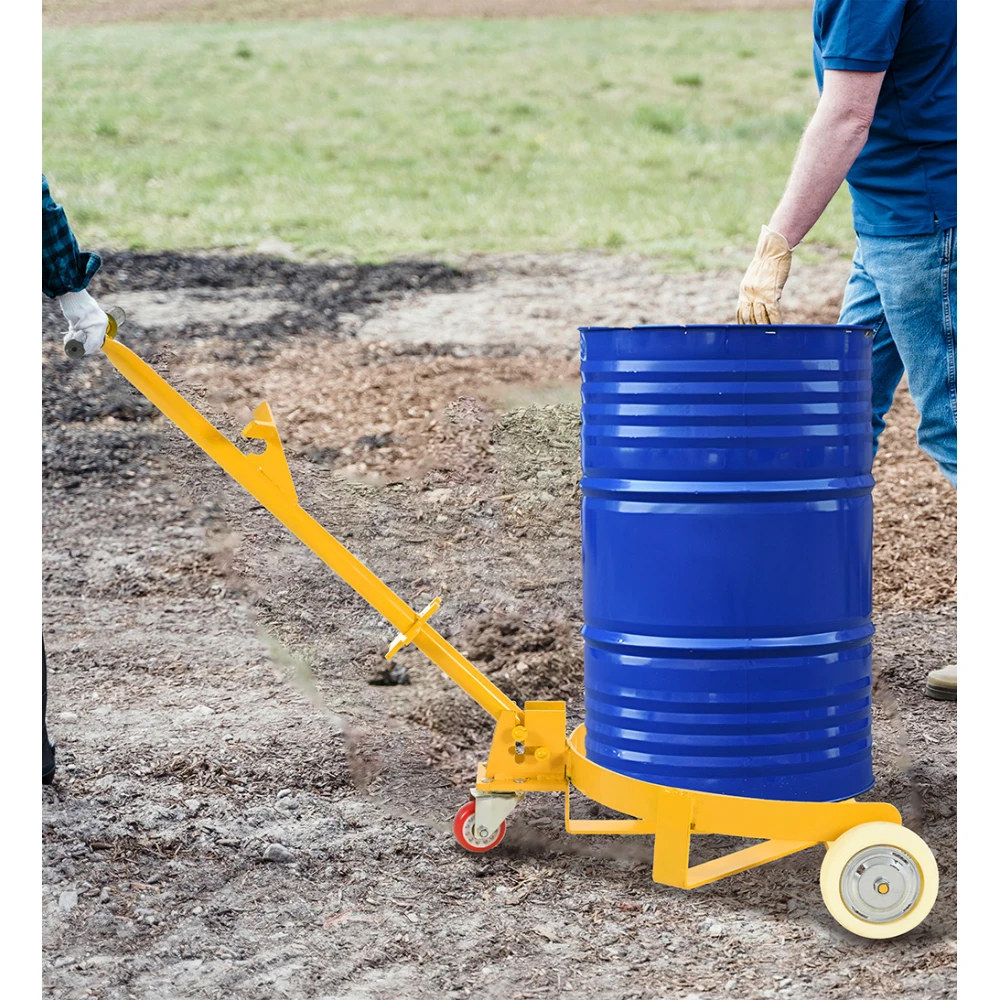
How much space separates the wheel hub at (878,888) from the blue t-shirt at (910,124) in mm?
1449

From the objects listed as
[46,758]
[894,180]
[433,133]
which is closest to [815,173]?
[894,180]

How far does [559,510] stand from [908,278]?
2274mm

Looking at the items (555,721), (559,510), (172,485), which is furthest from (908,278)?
(172,485)

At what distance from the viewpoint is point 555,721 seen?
2.64 metres

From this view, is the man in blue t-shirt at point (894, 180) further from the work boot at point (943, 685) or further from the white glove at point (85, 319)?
the white glove at point (85, 319)

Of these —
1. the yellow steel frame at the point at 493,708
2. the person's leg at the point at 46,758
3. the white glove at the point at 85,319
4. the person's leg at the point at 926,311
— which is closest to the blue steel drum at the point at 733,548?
the yellow steel frame at the point at 493,708

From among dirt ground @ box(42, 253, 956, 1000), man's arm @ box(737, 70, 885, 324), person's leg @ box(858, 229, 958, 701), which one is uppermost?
man's arm @ box(737, 70, 885, 324)

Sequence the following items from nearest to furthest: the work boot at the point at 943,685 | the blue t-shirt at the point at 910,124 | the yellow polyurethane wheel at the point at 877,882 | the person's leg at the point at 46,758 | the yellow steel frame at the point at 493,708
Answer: the yellow polyurethane wheel at the point at 877,882 → the yellow steel frame at the point at 493,708 → the blue t-shirt at the point at 910,124 → the person's leg at the point at 46,758 → the work boot at the point at 943,685

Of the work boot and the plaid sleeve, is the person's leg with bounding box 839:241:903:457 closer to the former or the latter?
the work boot

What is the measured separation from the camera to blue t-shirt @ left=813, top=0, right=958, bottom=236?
8.91 feet

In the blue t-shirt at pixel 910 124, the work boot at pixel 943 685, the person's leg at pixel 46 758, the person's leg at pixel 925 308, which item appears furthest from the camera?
the work boot at pixel 943 685

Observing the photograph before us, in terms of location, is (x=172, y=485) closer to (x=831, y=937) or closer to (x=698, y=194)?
(x=831, y=937)

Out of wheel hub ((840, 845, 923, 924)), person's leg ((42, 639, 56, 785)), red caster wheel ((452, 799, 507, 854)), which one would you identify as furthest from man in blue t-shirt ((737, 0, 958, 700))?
person's leg ((42, 639, 56, 785))

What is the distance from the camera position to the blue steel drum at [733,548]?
238cm
